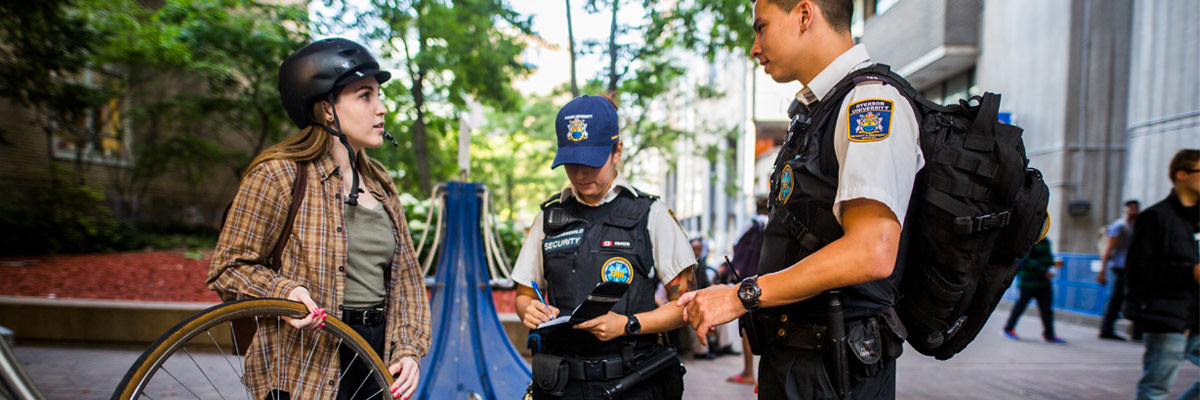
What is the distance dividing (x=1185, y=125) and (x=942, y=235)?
10415 mm

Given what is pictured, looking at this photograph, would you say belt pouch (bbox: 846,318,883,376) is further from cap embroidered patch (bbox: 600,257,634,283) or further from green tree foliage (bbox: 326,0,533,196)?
green tree foliage (bbox: 326,0,533,196)

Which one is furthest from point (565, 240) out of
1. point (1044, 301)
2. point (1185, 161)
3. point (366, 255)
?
point (1044, 301)

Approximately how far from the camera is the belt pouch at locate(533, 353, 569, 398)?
7.66 feet

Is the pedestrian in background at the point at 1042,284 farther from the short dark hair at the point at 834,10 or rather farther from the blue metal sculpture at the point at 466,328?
the short dark hair at the point at 834,10

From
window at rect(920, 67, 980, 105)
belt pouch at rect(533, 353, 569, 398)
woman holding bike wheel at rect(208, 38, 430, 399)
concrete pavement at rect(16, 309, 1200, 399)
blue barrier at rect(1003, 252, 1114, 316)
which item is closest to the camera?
woman holding bike wheel at rect(208, 38, 430, 399)

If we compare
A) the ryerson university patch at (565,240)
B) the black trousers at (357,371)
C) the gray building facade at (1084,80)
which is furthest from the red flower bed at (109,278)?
the gray building facade at (1084,80)

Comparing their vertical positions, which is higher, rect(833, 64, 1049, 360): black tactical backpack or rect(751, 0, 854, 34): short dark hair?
rect(751, 0, 854, 34): short dark hair

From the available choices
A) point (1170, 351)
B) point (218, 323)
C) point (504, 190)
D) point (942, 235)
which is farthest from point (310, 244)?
point (504, 190)

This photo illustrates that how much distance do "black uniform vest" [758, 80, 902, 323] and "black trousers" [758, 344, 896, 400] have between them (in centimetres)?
11

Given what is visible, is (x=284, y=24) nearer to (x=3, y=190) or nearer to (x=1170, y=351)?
(x=3, y=190)

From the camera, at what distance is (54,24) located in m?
8.32

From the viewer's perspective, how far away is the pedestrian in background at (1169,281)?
4184 millimetres

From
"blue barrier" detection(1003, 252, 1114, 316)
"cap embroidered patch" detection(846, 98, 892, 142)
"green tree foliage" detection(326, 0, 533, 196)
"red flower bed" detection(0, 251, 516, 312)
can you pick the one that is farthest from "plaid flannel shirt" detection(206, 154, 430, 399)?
"blue barrier" detection(1003, 252, 1114, 316)

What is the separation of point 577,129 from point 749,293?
1.10m
